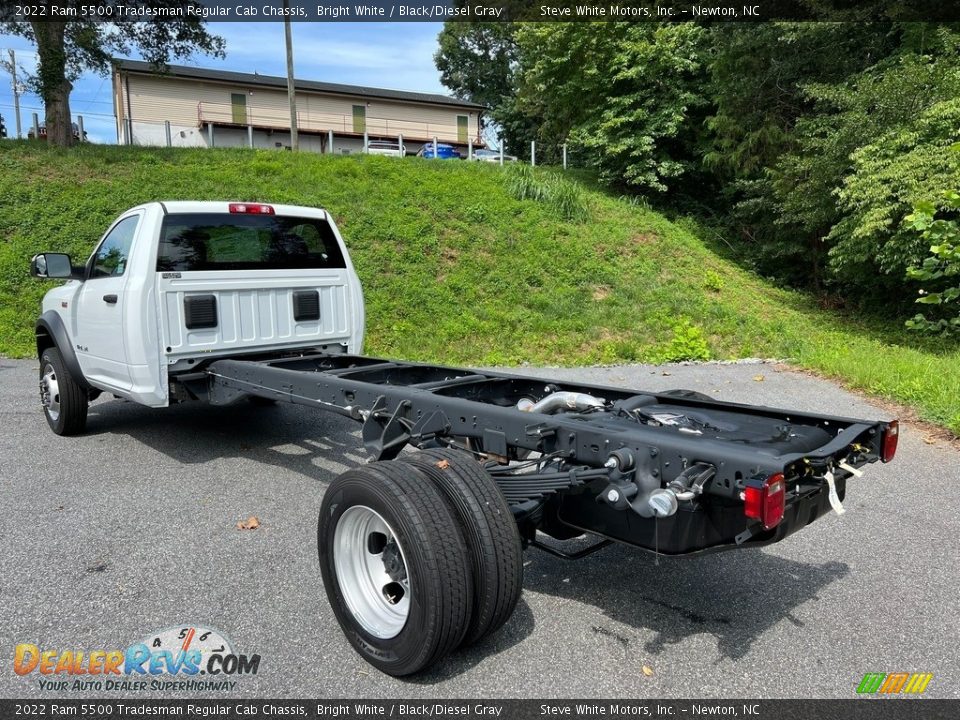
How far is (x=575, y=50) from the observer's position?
20.7 m

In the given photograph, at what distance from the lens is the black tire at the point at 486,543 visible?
8.70ft

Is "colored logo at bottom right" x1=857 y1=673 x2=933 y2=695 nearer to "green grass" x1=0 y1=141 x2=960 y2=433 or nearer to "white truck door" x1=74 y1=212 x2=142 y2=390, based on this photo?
"white truck door" x1=74 y1=212 x2=142 y2=390

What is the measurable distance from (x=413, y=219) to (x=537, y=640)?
14.4m

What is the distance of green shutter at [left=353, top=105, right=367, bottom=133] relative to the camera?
A: 4009 cm

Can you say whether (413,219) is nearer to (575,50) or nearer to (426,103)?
(575,50)

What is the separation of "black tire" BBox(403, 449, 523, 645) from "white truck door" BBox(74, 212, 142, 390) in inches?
145

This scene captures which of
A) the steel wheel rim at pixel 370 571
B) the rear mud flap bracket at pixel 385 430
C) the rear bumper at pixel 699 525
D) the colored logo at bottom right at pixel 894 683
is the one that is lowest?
the colored logo at bottom right at pixel 894 683

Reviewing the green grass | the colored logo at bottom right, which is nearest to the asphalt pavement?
the colored logo at bottom right

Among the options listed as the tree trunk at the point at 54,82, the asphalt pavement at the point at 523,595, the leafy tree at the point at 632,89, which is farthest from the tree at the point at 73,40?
the asphalt pavement at the point at 523,595

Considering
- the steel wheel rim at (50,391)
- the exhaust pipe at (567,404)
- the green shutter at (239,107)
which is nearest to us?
the exhaust pipe at (567,404)

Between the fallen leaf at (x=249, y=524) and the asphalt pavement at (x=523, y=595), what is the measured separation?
0.28 feet

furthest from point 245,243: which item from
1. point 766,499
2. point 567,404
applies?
point 766,499

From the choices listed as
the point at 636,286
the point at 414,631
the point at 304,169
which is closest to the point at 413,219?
the point at 304,169

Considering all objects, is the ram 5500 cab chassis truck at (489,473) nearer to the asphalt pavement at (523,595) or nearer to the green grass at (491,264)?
the asphalt pavement at (523,595)
